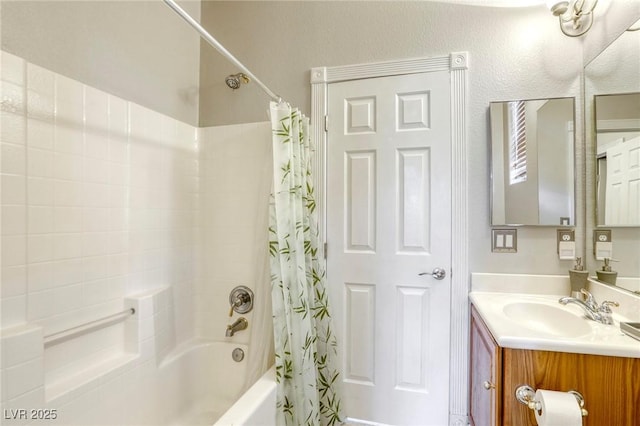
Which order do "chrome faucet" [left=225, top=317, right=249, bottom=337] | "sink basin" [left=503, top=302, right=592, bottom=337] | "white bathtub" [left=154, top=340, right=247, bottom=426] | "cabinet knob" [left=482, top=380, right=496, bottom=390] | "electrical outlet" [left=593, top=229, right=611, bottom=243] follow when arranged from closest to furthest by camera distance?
"cabinet knob" [left=482, top=380, right=496, bottom=390] < "sink basin" [left=503, top=302, right=592, bottom=337] < "electrical outlet" [left=593, top=229, right=611, bottom=243] < "white bathtub" [left=154, top=340, right=247, bottom=426] < "chrome faucet" [left=225, top=317, right=249, bottom=337]

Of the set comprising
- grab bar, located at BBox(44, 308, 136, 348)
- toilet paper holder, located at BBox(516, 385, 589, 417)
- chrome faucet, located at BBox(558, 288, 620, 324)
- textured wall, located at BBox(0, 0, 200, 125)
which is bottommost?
toilet paper holder, located at BBox(516, 385, 589, 417)

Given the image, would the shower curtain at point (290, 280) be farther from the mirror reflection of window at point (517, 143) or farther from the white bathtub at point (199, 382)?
the mirror reflection of window at point (517, 143)

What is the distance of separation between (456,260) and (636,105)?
97 centimetres

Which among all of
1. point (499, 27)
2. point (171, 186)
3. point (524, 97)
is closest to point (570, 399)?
point (524, 97)

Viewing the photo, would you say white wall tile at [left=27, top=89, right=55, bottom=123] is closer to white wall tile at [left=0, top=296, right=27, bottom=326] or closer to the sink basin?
white wall tile at [left=0, top=296, right=27, bottom=326]

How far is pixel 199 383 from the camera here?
173cm

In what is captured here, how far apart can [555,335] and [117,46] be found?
2.38 metres

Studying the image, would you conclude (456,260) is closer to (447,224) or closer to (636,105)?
(447,224)

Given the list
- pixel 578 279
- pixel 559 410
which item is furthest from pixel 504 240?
pixel 559 410

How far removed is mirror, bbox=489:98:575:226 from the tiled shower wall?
1868 mm

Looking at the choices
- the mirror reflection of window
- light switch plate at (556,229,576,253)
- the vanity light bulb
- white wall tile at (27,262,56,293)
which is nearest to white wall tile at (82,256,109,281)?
white wall tile at (27,262,56,293)

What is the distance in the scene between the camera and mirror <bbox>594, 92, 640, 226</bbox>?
1.13 m

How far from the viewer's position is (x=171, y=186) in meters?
1.70

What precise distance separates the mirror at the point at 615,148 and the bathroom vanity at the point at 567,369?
352 millimetres
